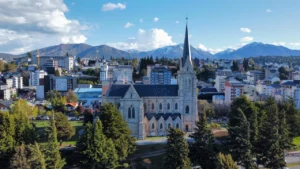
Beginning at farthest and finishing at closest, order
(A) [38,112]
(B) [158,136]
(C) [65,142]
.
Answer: (A) [38,112]
(B) [158,136]
(C) [65,142]

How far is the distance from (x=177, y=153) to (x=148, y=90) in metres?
24.3

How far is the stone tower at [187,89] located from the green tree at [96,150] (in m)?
21.7

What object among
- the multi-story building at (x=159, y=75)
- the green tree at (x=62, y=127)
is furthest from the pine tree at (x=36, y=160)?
the multi-story building at (x=159, y=75)

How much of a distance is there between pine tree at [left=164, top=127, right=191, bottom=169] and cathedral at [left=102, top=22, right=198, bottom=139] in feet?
66.0

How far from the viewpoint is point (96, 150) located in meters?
35.0

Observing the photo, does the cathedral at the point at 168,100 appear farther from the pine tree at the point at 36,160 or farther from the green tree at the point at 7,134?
the pine tree at the point at 36,160

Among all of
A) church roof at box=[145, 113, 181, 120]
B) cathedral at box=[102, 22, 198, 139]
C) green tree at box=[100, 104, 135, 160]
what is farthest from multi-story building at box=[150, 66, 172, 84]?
green tree at box=[100, 104, 135, 160]

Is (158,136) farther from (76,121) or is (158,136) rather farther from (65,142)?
(76,121)

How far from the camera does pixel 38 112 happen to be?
2911 inches

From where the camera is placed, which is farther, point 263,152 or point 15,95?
point 15,95

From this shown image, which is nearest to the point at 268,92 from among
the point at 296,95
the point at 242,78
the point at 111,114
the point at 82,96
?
the point at 296,95

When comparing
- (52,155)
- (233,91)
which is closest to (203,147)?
(52,155)

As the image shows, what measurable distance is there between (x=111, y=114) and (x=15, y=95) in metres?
80.0

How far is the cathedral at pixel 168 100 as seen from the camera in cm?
5322
